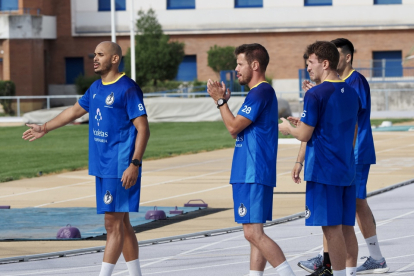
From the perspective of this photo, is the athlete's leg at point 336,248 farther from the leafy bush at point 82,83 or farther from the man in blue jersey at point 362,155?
the leafy bush at point 82,83

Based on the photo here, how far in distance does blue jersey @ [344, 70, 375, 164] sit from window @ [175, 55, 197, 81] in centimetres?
4725

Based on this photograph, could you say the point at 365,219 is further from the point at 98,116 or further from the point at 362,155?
the point at 98,116

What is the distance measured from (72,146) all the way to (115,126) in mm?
18063

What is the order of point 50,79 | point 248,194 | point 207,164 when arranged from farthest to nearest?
point 50,79 → point 207,164 → point 248,194

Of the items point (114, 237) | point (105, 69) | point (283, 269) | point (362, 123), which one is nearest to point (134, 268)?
point (114, 237)

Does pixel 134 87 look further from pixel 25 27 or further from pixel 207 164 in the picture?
pixel 25 27


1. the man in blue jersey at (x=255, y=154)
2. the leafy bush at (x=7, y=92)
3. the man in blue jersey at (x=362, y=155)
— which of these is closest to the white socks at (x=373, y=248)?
the man in blue jersey at (x=362, y=155)

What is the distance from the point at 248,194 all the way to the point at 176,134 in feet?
75.0

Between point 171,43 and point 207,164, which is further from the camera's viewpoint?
point 171,43

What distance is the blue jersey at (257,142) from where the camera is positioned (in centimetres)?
625

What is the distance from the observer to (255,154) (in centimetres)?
628

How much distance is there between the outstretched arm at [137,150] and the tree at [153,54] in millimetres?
41357

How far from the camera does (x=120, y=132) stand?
269 inches

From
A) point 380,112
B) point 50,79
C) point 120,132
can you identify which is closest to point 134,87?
point 120,132
